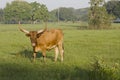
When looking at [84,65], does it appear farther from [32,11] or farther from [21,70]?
[32,11]

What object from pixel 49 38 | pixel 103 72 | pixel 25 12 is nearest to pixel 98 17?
pixel 49 38

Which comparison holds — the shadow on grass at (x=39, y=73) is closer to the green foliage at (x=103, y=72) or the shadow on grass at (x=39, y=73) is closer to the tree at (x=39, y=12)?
the green foliage at (x=103, y=72)

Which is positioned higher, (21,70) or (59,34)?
(59,34)

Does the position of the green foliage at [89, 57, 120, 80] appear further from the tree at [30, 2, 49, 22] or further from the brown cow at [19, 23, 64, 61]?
the tree at [30, 2, 49, 22]

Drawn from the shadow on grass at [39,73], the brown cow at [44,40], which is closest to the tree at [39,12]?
the brown cow at [44,40]

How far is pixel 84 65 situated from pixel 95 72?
2.97 m

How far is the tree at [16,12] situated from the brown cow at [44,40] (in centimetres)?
8421

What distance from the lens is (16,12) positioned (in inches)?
3907

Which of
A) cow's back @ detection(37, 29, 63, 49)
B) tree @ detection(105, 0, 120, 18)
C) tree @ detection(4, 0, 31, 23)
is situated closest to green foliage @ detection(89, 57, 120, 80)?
cow's back @ detection(37, 29, 63, 49)

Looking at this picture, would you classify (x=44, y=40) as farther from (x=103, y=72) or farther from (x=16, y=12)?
(x=16, y=12)

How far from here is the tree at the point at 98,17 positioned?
5370cm

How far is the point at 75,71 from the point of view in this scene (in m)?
10.1

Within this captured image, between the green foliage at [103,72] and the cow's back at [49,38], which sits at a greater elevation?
the cow's back at [49,38]

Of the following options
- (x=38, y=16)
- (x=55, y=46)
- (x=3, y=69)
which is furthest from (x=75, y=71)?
(x=38, y=16)
